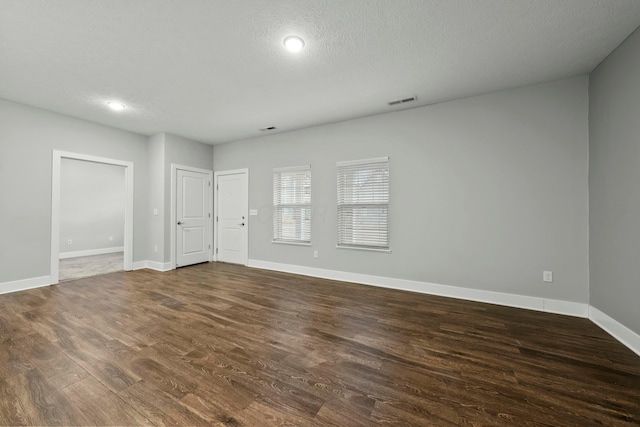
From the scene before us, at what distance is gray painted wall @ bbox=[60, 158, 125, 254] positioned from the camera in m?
6.48

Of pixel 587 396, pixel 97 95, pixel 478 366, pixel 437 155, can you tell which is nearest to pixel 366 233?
pixel 437 155

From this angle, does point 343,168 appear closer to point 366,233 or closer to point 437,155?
point 366,233

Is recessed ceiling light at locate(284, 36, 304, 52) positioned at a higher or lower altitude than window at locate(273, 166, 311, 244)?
higher

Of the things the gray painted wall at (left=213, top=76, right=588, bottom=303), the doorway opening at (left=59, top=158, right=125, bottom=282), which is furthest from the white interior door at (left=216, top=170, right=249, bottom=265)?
the doorway opening at (left=59, top=158, right=125, bottom=282)

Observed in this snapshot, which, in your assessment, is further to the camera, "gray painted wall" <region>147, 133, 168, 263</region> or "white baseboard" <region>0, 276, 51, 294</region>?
"gray painted wall" <region>147, 133, 168, 263</region>

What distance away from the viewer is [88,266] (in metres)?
5.43

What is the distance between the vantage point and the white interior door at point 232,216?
5477mm

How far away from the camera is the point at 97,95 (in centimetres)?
340

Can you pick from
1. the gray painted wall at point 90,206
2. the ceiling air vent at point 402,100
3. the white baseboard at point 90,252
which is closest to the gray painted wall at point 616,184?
the ceiling air vent at point 402,100

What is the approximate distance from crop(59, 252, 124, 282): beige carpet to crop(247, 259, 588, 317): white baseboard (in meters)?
3.59

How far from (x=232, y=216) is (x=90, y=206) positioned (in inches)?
177

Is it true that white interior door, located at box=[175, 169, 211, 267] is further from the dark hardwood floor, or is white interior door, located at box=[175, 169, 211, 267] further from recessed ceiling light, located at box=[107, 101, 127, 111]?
the dark hardwood floor

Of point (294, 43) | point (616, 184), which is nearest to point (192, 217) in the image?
point (294, 43)

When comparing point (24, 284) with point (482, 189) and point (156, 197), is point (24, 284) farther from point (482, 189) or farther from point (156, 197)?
point (482, 189)
